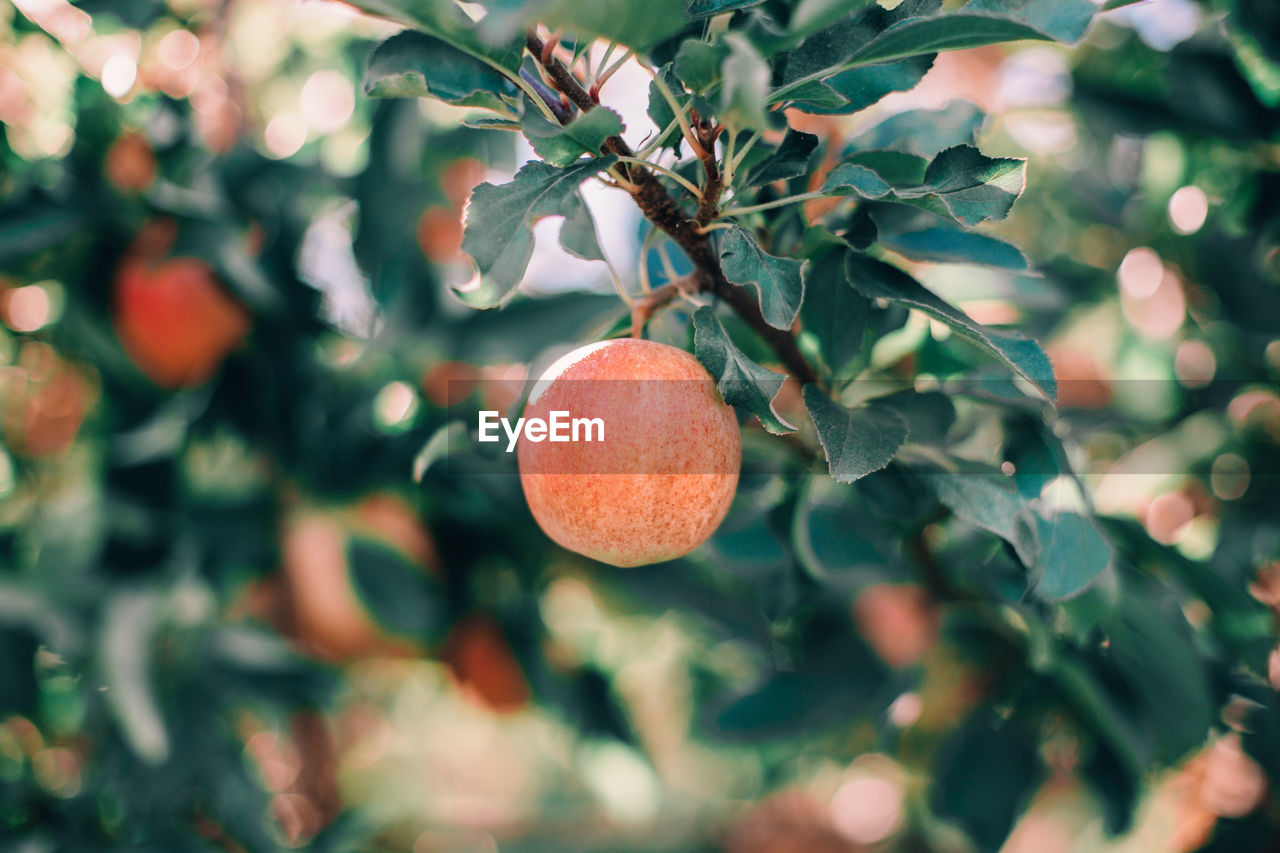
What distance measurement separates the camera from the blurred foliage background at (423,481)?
82cm

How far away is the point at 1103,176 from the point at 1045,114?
0.57ft

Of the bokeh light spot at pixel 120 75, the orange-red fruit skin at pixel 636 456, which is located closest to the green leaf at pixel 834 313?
the orange-red fruit skin at pixel 636 456

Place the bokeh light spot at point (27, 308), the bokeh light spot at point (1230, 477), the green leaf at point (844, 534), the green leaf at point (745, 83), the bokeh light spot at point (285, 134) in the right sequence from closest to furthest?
the green leaf at point (745, 83) → the green leaf at point (844, 534) → the bokeh light spot at point (1230, 477) → the bokeh light spot at point (27, 308) → the bokeh light spot at point (285, 134)

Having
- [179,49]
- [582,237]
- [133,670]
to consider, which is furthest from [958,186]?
[179,49]

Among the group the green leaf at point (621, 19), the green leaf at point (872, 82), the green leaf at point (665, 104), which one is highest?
the green leaf at point (621, 19)

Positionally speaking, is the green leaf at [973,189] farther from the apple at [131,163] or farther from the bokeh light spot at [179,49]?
the bokeh light spot at [179,49]

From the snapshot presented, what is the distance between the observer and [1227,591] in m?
0.62

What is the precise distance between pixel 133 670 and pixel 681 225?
80 centimetres

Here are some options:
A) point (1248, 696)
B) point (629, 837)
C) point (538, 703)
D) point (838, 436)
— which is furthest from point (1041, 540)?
point (629, 837)

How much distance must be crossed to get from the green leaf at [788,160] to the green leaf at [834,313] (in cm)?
8

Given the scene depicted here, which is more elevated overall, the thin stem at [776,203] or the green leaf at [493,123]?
the green leaf at [493,123]

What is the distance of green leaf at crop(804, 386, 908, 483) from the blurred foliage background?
11.1 inches

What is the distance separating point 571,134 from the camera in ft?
1.13

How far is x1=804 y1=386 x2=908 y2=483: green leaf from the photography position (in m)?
0.38
